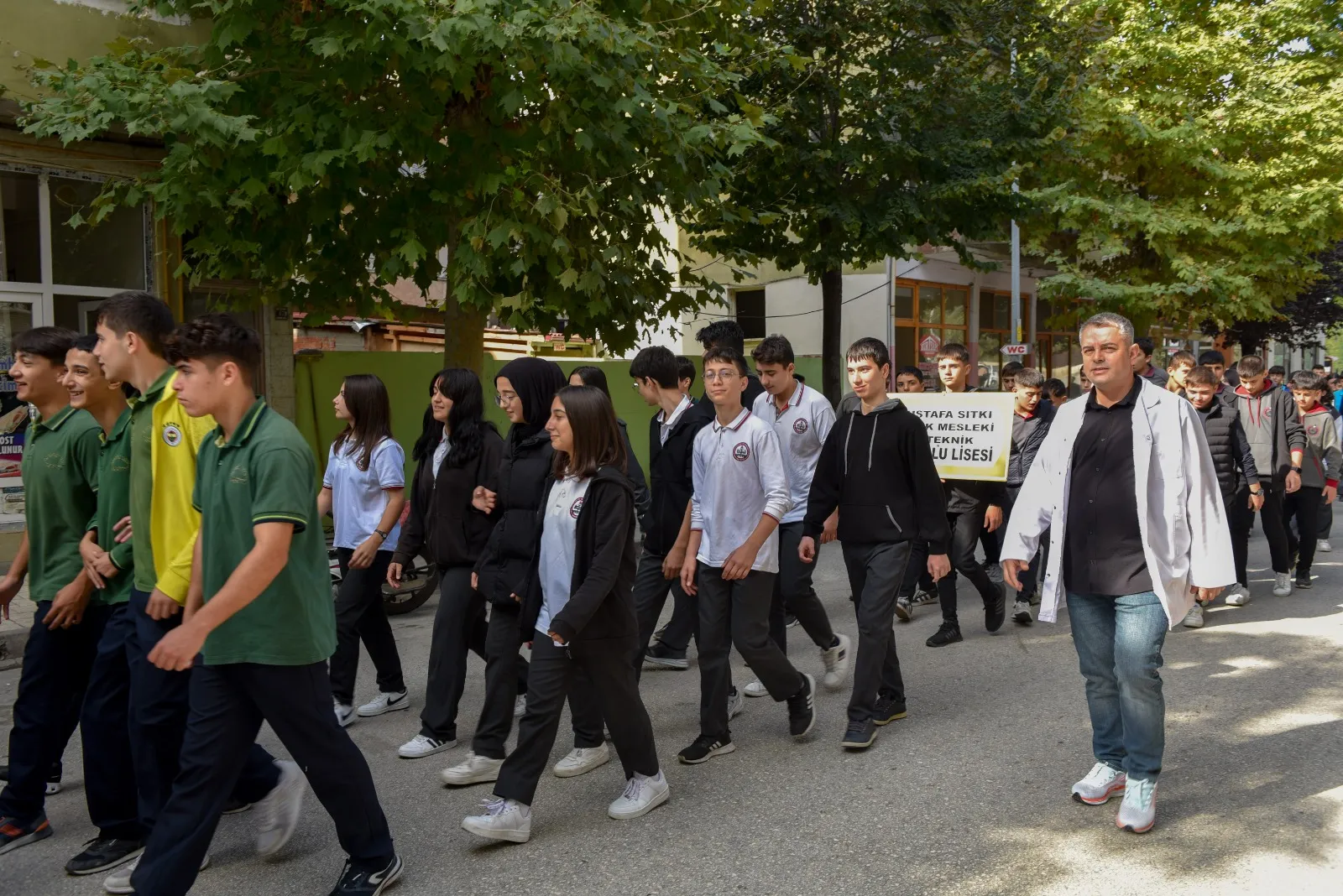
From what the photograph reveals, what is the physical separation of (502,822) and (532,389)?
1752mm

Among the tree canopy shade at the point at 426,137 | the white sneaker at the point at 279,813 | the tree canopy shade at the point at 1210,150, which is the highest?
the tree canopy shade at the point at 1210,150

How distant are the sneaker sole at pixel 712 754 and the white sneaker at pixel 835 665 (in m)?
1.17

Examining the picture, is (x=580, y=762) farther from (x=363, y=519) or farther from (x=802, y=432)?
(x=802, y=432)

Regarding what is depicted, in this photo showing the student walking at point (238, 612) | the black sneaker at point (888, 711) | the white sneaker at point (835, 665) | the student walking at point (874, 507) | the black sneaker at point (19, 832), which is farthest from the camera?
the white sneaker at point (835, 665)

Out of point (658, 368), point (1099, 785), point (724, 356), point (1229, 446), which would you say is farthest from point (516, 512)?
point (1229, 446)

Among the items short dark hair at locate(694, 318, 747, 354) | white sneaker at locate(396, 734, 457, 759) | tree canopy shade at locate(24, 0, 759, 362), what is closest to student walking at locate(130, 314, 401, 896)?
white sneaker at locate(396, 734, 457, 759)

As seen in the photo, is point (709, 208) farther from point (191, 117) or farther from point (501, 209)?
point (191, 117)

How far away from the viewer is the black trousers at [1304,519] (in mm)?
10016

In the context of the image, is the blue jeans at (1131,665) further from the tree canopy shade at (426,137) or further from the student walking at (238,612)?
the tree canopy shade at (426,137)

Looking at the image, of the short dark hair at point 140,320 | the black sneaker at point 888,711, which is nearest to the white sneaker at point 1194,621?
the black sneaker at point 888,711

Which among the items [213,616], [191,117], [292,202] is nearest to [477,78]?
[292,202]

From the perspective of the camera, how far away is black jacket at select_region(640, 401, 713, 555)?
20.4 feet

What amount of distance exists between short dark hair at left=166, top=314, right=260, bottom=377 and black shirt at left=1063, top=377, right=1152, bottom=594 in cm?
315

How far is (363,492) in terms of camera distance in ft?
20.6
